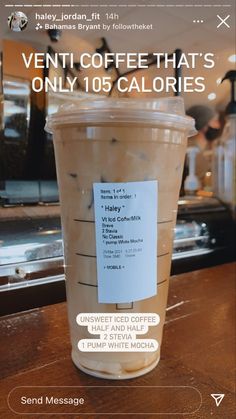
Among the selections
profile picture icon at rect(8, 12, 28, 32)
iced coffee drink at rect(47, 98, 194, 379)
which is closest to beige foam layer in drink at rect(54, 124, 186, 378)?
iced coffee drink at rect(47, 98, 194, 379)

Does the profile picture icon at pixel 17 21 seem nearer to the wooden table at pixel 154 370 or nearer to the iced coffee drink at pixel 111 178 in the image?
the iced coffee drink at pixel 111 178

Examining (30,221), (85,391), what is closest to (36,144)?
(30,221)

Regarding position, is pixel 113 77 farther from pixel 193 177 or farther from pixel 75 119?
pixel 193 177

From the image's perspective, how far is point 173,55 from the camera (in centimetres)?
48

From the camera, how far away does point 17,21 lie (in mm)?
411

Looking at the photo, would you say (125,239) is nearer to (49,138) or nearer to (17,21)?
(17,21)

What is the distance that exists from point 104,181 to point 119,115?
6 cm

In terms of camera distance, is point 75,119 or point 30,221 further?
point 30,221

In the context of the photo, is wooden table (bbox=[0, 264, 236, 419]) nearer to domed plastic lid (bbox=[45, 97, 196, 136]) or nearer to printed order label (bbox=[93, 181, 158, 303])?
printed order label (bbox=[93, 181, 158, 303])

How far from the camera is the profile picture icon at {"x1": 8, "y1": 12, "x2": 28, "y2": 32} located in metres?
0.40

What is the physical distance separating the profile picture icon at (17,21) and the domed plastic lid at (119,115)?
0.14 m

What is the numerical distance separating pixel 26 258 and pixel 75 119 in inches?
12.3

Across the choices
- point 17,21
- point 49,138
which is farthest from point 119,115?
point 49,138

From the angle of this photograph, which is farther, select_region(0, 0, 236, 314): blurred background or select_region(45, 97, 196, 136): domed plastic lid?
select_region(0, 0, 236, 314): blurred background
